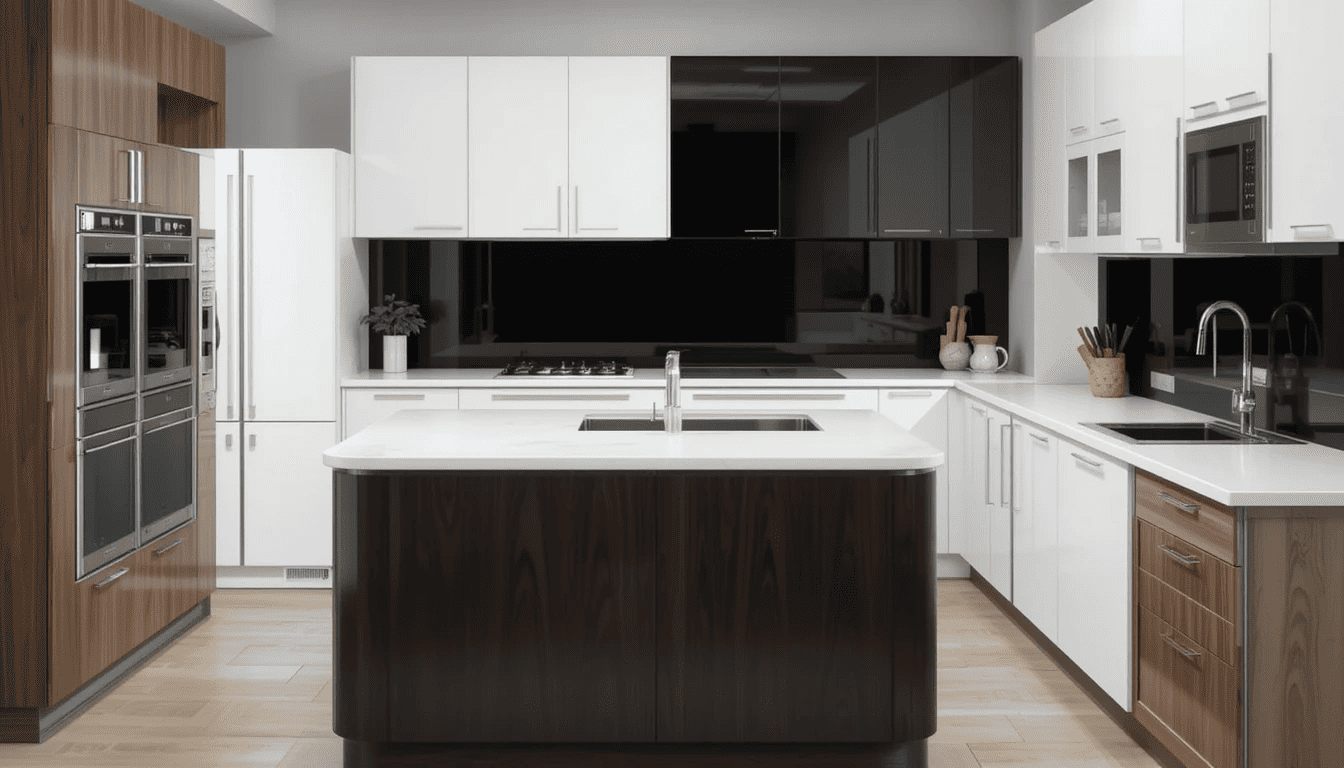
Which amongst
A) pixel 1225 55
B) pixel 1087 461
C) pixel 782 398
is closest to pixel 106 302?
pixel 782 398

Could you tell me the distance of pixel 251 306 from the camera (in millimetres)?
5609

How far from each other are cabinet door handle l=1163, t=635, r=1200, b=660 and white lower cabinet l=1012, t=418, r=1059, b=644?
90 centimetres

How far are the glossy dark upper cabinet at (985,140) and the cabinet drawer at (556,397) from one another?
1.67 meters

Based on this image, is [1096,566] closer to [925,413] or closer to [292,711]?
[925,413]

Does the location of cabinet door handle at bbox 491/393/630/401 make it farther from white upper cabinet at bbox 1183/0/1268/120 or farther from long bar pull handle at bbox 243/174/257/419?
white upper cabinet at bbox 1183/0/1268/120

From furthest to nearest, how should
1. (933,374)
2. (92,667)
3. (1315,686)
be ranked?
(933,374), (92,667), (1315,686)

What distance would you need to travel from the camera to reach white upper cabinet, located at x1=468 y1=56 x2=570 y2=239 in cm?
580

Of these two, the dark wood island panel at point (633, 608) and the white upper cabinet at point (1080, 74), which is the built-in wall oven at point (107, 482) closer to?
the dark wood island panel at point (633, 608)

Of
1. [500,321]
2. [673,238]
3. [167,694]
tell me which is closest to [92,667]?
[167,694]

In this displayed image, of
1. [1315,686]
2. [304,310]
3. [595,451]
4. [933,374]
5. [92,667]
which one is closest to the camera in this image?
[1315,686]

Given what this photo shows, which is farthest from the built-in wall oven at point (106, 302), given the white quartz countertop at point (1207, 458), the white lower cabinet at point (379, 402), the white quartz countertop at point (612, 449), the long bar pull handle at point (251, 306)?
Answer: the white quartz countertop at point (1207, 458)

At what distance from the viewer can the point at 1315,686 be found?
2.92 meters

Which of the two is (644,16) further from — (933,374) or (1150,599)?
(1150,599)

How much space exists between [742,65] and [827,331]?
1.38 m
